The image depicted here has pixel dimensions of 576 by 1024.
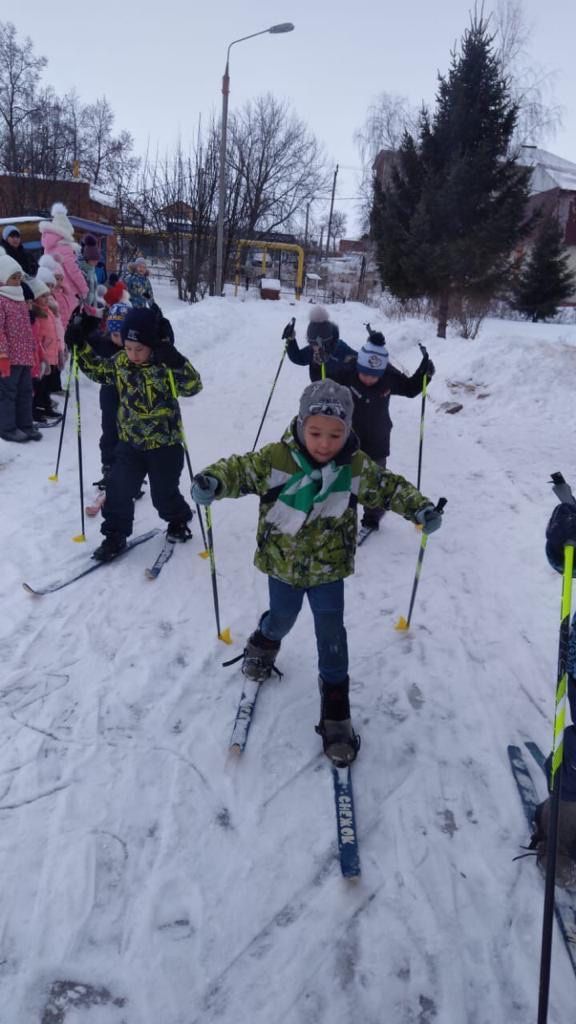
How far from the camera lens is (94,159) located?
36.6 metres

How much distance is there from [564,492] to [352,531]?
3.30 feet

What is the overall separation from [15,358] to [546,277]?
61.6ft

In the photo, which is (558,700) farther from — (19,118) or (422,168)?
(19,118)

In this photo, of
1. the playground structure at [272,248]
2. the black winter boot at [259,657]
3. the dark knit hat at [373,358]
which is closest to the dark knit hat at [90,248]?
the dark knit hat at [373,358]

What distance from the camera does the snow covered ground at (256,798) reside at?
1959 mm

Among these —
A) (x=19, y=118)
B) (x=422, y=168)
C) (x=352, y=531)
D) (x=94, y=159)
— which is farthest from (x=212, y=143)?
(x=352, y=531)

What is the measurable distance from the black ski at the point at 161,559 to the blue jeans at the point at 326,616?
5.57 ft

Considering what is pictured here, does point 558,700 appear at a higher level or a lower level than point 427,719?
higher

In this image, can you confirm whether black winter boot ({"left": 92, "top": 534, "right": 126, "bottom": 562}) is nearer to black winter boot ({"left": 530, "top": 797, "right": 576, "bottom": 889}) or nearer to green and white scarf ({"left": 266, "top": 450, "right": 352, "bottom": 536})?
green and white scarf ({"left": 266, "top": 450, "right": 352, "bottom": 536})

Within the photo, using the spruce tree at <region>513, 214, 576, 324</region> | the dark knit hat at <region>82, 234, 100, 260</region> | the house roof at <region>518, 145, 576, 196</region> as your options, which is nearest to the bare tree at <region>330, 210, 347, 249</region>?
the house roof at <region>518, 145, 576, 196</region>

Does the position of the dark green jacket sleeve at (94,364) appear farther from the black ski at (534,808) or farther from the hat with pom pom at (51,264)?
the hat with pom pom at (51,264)

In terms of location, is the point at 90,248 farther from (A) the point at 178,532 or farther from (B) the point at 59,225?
(A) the point at 178,532

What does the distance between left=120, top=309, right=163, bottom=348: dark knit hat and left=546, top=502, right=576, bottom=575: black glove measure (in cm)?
304

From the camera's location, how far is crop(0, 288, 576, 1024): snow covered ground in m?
1.96
